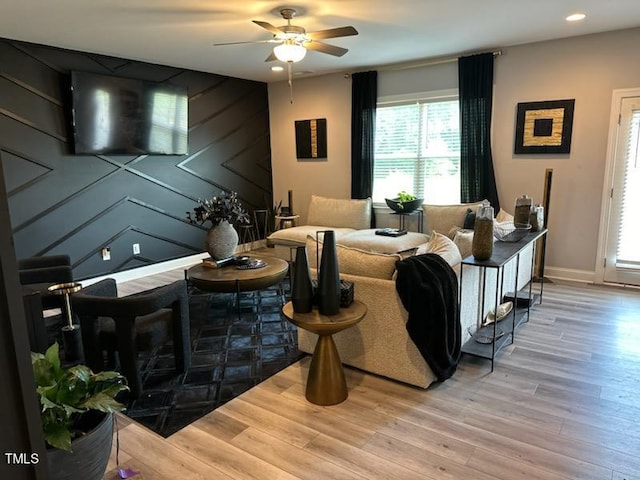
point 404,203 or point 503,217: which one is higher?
point 404,203

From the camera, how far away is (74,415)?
142 cm

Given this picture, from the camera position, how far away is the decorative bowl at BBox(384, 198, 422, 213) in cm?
555

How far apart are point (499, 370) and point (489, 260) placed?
2.55 ft

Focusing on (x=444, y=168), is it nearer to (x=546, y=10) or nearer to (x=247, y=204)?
(x=546, y=10)

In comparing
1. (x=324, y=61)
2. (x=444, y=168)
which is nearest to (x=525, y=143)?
(x=444, y=168)

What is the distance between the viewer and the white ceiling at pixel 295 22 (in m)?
3.47

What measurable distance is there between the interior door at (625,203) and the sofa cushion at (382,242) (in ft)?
6.61

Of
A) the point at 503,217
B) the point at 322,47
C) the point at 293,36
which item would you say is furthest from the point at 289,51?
the point at 503,217

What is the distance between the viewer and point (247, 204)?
7.00m

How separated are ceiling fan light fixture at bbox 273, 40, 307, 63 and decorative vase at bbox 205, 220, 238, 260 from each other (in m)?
1.60

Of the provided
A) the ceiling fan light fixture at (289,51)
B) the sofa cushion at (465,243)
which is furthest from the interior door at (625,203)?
the ceiling fan light fixture at (289,51)

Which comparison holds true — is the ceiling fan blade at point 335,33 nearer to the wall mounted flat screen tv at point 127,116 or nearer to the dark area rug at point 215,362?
the dark area rug at point 215,362

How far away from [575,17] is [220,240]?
12.8 ft

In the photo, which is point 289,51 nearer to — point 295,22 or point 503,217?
point 295,22
